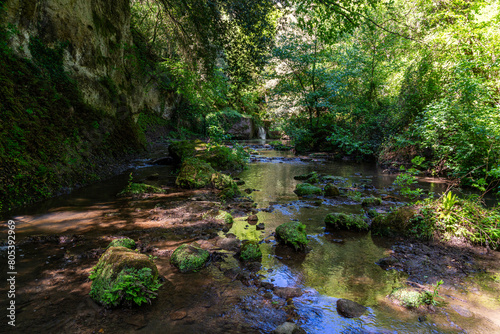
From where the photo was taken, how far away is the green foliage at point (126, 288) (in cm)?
247

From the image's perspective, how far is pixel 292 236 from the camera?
407 centimetres

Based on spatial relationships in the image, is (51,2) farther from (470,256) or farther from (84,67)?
(470,256)

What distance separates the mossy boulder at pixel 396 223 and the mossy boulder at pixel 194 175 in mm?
4997

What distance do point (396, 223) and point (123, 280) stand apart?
→ 4675 mm

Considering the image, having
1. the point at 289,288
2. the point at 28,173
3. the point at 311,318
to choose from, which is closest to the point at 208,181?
the point at 28,173

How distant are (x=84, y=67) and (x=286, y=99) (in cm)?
1292

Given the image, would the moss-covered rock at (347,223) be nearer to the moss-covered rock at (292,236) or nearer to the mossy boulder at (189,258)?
the moss-covered rock at (292,236)

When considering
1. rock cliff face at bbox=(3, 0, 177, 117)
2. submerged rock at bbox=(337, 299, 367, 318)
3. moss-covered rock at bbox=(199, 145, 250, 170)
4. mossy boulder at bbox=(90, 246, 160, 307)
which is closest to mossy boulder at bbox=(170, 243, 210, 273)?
mossy boulder at bbox=(90, 246, 160, 307)

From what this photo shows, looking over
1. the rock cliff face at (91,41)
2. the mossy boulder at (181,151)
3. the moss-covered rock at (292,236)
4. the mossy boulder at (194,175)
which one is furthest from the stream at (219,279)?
the mossy boulder at (181,151)

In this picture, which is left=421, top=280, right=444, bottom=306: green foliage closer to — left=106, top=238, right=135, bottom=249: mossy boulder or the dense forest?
the dense forest

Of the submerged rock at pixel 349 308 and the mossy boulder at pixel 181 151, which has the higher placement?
the mossy boulder at pixel 181 151

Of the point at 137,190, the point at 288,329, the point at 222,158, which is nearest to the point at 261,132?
the point at 222,158

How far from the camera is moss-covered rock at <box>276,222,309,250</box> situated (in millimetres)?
4016

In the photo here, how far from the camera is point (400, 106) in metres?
11.9
